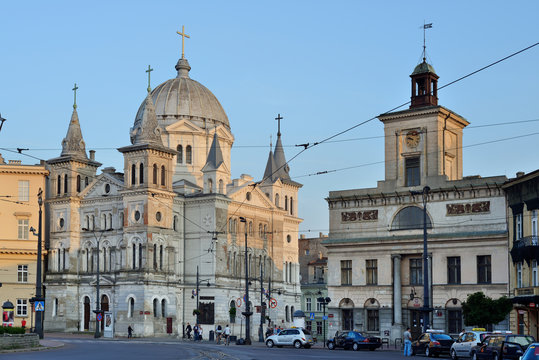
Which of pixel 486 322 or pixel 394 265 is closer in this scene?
pixel 486 322

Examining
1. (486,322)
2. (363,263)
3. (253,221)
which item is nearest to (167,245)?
(253,221)

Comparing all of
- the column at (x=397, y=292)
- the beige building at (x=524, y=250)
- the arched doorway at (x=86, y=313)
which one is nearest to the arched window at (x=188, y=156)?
the arched doorway at (x=86, y=313)

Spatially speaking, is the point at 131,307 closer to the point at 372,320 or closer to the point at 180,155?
the point at 180,155

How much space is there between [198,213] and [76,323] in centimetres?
1592

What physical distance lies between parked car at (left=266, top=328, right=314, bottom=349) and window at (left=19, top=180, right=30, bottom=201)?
4114 centimetres

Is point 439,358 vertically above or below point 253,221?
below

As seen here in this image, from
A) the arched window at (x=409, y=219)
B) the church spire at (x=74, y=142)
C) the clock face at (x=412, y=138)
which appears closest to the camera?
the arched window at (x=409, y=219)

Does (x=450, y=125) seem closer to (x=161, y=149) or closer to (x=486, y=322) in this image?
(x=486, y=322)

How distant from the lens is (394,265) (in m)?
57.4

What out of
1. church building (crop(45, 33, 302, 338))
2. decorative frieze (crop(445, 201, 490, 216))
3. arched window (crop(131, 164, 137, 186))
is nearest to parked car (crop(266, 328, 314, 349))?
decorative frieze (crop(445, 201, 490, 216))

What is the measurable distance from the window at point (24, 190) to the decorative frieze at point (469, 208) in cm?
4718

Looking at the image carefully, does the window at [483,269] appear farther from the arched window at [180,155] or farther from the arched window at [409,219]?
the arched window at [180,155]

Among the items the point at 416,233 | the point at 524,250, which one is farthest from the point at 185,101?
the point at 524,250

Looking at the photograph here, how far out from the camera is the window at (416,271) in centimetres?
5656
